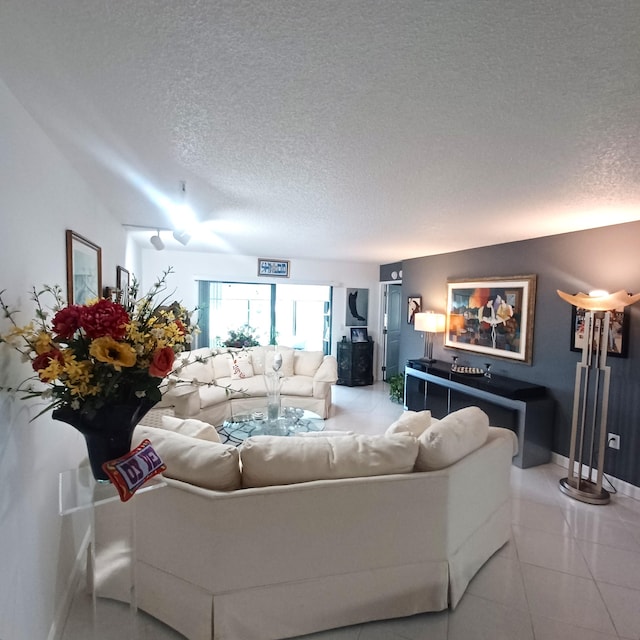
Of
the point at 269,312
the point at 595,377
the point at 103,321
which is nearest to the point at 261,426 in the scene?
the point at 103,321

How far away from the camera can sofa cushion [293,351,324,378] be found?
5156 millimetres

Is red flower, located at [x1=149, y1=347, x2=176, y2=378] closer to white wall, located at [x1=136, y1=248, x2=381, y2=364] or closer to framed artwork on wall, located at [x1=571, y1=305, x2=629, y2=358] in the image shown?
framed artwork on wall, located at [x1=571, y1=305, x2=629, y2=358]

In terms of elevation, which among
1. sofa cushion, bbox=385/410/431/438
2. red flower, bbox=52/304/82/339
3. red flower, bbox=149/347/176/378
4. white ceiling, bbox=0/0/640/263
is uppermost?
white ceiling, bbox=0/0/640/263

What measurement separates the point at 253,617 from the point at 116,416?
1115 millimetres

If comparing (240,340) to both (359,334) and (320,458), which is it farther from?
(320,458)

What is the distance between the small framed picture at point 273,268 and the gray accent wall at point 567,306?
2907mm

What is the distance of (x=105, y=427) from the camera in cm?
120

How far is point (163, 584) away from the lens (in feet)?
5.36

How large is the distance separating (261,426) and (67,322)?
252cm

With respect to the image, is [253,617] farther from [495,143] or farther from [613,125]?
[613,125]

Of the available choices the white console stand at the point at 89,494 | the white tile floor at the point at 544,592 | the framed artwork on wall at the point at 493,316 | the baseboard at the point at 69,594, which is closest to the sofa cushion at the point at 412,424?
the white tile floor at the point at 544,592

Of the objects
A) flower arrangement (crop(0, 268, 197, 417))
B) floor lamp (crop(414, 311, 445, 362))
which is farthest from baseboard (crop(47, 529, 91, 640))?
floor lamp (crop(414, 311, 445, 362))

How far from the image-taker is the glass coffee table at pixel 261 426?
10.7ft

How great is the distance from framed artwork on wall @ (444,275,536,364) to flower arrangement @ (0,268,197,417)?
3.70 m
